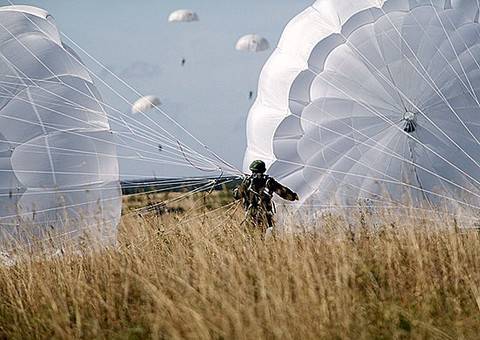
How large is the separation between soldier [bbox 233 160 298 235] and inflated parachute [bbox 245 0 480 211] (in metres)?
2.48

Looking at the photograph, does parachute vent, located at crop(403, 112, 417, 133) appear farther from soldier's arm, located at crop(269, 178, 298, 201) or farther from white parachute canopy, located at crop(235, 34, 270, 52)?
white parachute canopy, located at crop(235, 34, 270, 52)

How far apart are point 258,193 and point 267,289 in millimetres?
4764

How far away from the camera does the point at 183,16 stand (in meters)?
21.7

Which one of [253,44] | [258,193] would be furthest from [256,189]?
[253,44]

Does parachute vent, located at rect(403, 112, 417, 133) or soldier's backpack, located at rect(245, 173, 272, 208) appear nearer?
soldier's backpack, located at rect(245, 173, 272, 208)

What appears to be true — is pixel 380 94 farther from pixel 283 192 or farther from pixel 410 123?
pixel 283 192

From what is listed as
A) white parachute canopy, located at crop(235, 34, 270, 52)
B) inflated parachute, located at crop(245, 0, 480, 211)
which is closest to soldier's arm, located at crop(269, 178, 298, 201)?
inflated parachute, located at crop(245, 0, 480, 211)

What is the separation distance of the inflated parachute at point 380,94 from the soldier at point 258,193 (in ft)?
8.15

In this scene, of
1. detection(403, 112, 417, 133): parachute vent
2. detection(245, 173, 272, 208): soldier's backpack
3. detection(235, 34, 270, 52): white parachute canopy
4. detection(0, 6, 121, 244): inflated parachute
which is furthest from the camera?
detection(235, 34, 270, 52): white parachute canopy

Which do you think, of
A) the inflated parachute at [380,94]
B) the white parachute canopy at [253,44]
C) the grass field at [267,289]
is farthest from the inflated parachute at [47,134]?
the white parachute canopy at [253,44]

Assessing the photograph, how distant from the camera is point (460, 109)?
1380cm

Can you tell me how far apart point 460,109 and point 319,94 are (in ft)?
6.98

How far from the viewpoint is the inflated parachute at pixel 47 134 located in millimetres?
10352

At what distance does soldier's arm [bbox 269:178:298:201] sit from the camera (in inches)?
423
